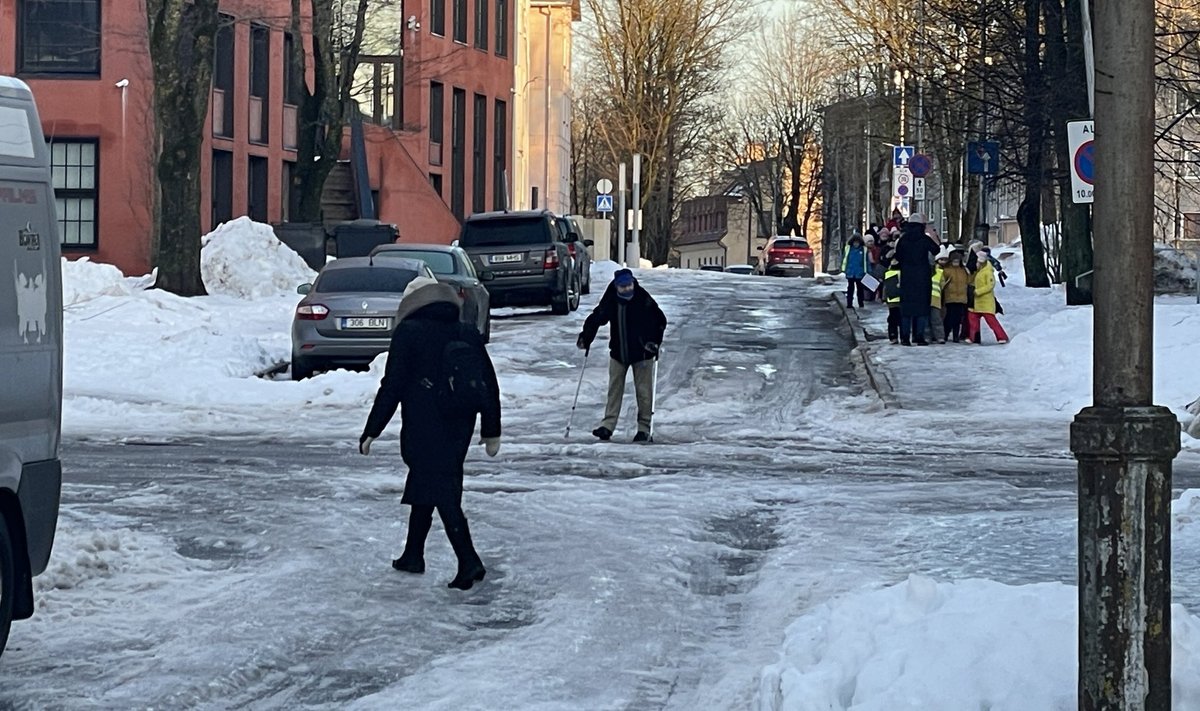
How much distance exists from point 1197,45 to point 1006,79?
4226 millimetres

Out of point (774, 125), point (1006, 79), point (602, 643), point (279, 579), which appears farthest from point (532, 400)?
point (774, 125)

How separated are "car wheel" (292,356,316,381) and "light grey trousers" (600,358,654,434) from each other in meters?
6.12

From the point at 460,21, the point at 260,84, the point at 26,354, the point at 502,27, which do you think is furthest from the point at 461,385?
the point at 502,27

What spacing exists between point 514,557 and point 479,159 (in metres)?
51.2

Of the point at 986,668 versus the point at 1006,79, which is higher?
the point at 1006,79

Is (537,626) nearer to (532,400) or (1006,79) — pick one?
(532,400)

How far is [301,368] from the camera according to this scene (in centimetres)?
→ 2333

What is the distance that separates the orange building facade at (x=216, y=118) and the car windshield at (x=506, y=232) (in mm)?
6842

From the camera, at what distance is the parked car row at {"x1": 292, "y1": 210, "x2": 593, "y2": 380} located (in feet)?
75.5

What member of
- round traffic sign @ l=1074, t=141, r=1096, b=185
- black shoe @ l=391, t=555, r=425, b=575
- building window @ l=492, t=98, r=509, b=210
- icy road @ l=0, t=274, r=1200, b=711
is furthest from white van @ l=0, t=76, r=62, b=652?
building window @ l=492, t=98, r=509, b=210

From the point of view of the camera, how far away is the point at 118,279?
3164cm

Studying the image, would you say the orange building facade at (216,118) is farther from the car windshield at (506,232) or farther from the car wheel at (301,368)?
the car wheel at (301,368)

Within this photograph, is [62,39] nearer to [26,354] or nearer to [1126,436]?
[26,354]

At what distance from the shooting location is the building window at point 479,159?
6103 cm
